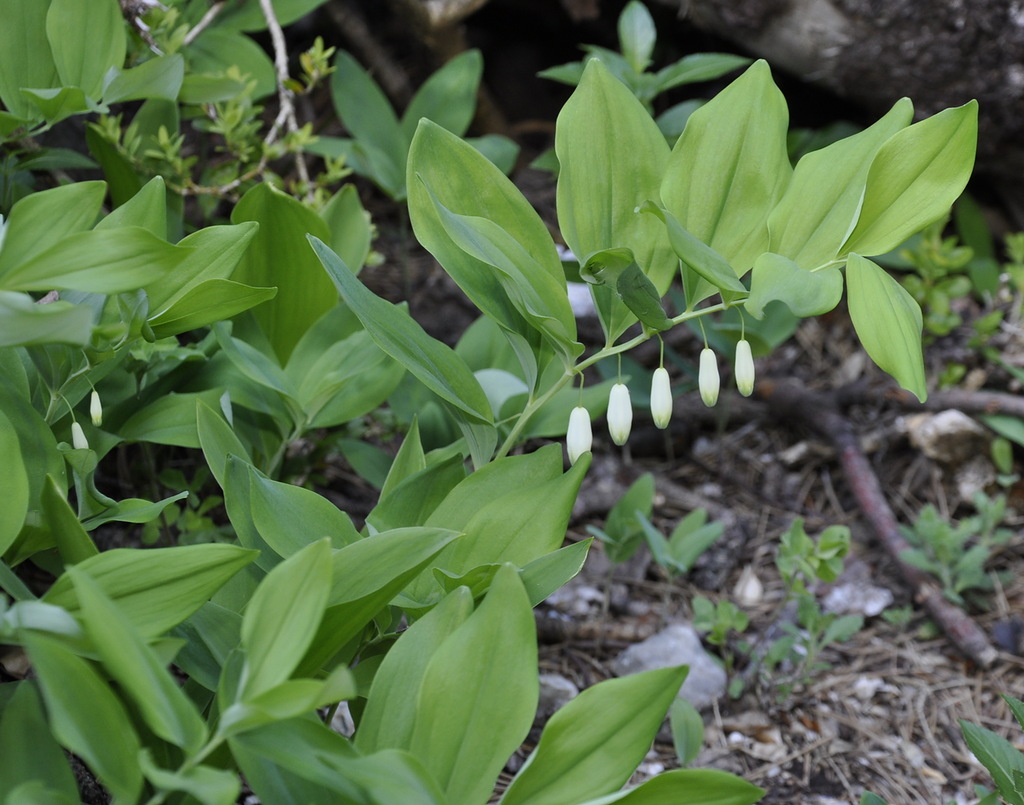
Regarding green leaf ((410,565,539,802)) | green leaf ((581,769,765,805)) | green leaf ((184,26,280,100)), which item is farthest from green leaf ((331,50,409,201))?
green leaf ((581,769,765,805))

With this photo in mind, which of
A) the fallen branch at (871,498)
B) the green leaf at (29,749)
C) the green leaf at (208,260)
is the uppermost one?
the green leaf at (208,260)

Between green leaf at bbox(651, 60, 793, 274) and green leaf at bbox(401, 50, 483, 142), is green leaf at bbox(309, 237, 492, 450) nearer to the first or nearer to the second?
green leaf at bbox(651, 60, 793, 274)

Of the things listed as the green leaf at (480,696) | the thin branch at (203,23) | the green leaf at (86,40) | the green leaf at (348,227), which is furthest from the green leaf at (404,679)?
the thin branch at (203,23)

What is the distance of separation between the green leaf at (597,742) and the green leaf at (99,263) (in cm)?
51

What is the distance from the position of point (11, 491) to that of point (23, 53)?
0.73 m

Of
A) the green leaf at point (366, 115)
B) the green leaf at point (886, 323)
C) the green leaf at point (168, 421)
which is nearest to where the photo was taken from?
the green leaf at point (886, 323)

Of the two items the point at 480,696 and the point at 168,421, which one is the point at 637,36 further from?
the point at 480,696

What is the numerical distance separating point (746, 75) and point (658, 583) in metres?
1.13

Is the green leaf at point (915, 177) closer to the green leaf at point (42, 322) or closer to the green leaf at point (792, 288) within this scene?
the green leaf at point (792, 288)

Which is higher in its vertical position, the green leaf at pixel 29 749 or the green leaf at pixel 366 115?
the green leaf at pixel 366 115

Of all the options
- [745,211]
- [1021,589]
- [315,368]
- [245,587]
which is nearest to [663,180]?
[745,211]

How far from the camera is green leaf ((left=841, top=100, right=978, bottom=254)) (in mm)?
878

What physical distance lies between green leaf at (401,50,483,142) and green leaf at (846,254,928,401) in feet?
4.07

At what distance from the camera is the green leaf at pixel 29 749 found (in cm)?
68
